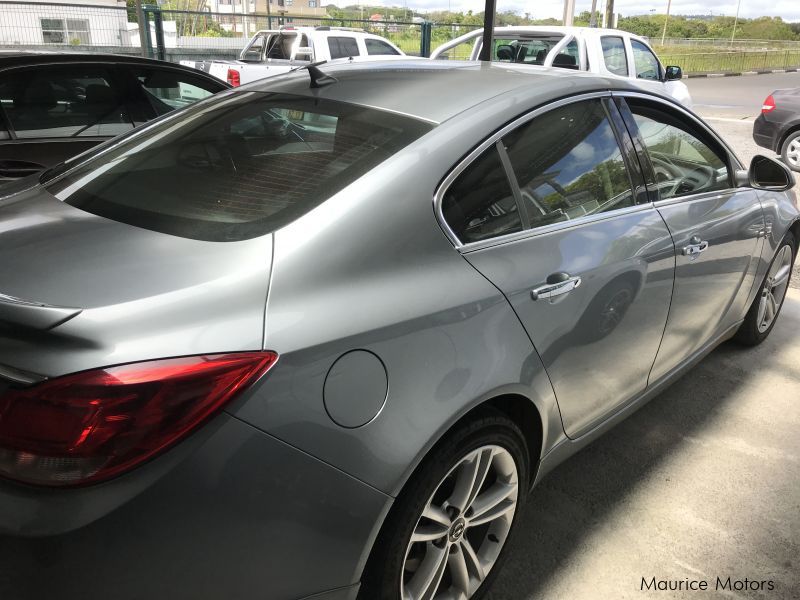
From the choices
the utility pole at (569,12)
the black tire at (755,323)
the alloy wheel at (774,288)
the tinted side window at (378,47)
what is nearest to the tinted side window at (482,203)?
the black tire at (755,323)

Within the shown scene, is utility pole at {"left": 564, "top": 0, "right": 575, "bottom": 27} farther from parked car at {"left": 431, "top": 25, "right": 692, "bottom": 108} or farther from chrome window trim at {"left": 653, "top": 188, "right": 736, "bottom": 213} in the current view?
chrome window trim at {"left": 653, "top": 188, "right": 736, "bottom": 213}

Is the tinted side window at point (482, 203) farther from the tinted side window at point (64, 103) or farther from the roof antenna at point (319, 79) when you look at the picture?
the tinted side window at point (64, 103)

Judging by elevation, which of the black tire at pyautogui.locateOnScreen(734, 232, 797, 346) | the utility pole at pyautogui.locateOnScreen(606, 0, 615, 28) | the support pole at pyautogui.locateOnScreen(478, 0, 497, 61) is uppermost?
the utility pole at pyautogui.locateOnScreen(606, 0, 615, 28)

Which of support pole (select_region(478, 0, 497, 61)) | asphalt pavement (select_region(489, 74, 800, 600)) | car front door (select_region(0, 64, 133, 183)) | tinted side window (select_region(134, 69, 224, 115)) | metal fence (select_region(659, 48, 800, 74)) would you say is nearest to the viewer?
asphalt pavement (select_region(489, 74, 800, 600))

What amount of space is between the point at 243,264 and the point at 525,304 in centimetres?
82

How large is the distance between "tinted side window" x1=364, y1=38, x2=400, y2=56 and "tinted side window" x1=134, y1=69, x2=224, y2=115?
7.60m

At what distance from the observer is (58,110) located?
4363mm

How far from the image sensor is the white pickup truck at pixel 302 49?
1098 cm

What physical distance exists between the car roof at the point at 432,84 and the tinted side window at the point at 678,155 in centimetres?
19

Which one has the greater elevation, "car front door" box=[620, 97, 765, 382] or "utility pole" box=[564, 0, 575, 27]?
"utility pole" box=[564, 0, 575, 27]

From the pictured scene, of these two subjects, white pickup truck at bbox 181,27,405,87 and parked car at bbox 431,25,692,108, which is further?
white pickup truck at bbox 181,27,405,87

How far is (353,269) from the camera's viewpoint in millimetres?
1577

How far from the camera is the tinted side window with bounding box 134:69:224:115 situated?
473 cm

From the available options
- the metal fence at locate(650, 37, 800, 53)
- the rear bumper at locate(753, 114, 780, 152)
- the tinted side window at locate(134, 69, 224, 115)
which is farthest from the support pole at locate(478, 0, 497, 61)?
the metal fence at locate(650, 37, 800, 53)
